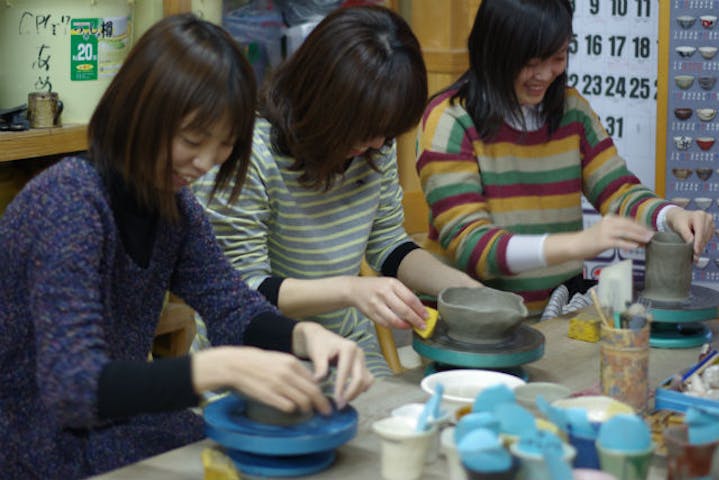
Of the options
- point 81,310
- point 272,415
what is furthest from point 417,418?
point 81,310

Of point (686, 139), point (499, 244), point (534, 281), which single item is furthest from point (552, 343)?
point (686, 139)

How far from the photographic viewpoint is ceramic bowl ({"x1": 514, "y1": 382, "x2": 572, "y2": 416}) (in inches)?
61.7

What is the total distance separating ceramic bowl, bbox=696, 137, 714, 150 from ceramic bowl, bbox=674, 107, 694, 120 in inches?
3.1

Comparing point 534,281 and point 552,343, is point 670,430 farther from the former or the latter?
point 534,281

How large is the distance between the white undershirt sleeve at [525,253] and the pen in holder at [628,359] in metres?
0.61

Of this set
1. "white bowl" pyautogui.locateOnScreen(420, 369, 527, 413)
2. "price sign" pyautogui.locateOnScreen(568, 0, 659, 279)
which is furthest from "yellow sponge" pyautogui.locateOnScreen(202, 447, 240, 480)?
"price sign" pyautogui.locateOnScreen(568, 0, 659, 279)

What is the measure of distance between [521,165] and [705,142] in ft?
3.55

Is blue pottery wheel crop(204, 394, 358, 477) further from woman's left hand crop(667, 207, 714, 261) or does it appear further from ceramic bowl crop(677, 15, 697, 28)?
ceramic bowl crop(677, 15, 697, 28)

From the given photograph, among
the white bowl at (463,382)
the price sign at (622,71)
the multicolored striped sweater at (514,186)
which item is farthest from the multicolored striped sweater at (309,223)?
the price sign at (622,71)

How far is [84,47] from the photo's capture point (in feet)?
8.41

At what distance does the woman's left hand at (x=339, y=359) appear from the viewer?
144 centimetres

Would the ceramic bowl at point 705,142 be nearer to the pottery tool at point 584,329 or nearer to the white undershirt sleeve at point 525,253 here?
the white undershirt sleeve at point 525,253

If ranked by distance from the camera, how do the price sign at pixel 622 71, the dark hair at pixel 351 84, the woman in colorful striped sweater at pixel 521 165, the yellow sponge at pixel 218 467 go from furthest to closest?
the price sign at pixel 622 71
the woman in colorful striped sweater at pixel 521 165
the dark hair at pixel 351 84
the yellow sponge at pixel 218 467

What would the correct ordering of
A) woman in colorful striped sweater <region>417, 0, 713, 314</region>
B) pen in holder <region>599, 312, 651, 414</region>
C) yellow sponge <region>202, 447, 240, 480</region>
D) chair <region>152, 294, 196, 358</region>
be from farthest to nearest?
chair <region>152, 294, 196, 358</region>
woman in colorful striped sweater <region>417, 0, 713, 314</region>
pen in holder <region>599, 312, 651, 414</region>
yellow sponge <region>202, 447, 240, 480</region>
